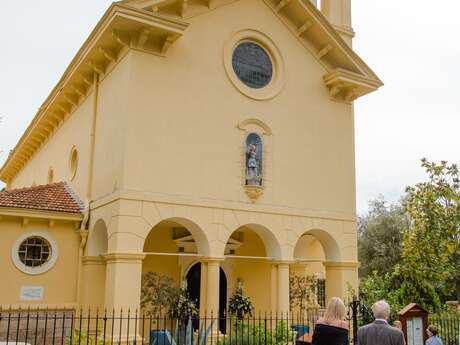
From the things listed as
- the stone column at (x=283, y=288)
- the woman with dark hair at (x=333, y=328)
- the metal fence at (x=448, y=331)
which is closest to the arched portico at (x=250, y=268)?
the stone column at (x=283, y=288)

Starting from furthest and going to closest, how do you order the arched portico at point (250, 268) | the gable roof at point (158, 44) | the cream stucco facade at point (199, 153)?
1. the arched portico at point (250, 268)
2. the cream stucco facade at point (199, 153)
3. the gable roof at point (158, 44)

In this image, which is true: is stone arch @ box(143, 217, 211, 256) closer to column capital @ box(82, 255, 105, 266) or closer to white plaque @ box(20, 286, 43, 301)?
column capital @ box(82, 255, 105, 266)

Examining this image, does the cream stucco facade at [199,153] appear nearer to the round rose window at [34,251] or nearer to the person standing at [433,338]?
the round rose window at [34,251]

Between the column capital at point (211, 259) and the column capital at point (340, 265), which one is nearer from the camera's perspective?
the column capital at point (211, 259)

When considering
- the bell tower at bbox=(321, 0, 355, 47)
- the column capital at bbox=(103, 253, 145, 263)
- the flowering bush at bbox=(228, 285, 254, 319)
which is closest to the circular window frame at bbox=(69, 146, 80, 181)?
the column capital at bbox=(103, 253, 145, 263)

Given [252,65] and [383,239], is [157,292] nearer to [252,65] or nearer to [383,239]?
[252,65]

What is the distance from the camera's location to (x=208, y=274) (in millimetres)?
13266

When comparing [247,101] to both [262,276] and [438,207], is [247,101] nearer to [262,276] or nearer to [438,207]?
[262,276]

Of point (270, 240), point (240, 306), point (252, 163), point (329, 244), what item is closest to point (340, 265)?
point (329, 244)

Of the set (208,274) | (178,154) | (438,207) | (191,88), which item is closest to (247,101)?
(191,88)

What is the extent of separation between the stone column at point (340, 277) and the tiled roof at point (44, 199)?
7274mm

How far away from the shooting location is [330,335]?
19.2ft

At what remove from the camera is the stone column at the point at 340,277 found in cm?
1523

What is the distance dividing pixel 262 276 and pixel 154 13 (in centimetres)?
877
